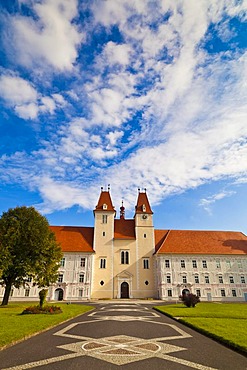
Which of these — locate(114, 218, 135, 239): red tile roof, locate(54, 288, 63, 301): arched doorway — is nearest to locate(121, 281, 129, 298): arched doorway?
locate(114, 218, 135, 239): red tile roof

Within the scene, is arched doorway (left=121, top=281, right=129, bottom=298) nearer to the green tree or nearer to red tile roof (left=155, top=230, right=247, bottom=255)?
red tile roof (left=155, top=230, right=247, bottom=255)

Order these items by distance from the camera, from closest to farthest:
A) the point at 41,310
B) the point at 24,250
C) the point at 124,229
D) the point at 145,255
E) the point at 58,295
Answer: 1. the point at 41,310
2. the point at 24,250
3. the point at 58,295
4. the point at 145,255
5. the point at 124,229

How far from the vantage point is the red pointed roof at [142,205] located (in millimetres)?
54191

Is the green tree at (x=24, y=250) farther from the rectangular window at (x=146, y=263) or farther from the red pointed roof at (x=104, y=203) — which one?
the rectangular window at (x=146, y=263)

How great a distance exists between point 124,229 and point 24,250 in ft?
88.0

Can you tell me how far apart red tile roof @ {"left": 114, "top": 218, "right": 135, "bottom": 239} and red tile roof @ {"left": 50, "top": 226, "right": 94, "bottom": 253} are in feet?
18.0

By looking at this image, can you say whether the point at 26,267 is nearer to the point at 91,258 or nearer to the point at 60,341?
the point at 91,258

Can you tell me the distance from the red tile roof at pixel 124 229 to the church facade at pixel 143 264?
0.22m

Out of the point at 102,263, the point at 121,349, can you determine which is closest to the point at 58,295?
the point at 102,263

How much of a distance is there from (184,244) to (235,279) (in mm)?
11202

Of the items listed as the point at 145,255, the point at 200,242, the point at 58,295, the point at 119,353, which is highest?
the point at 200,242

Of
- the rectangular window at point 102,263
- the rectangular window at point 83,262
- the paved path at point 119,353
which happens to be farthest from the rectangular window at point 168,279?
the paved path at point 119,353

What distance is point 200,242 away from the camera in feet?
168

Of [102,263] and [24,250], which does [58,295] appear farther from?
[24,250]
